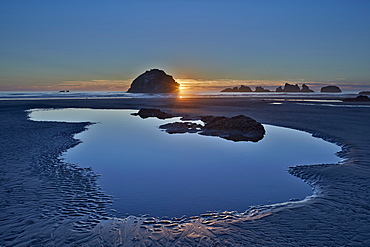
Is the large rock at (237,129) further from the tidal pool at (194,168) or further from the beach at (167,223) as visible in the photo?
the beach at (167,223)

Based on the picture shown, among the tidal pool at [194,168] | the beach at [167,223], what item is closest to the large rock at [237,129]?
the tidal pool at [194,168]

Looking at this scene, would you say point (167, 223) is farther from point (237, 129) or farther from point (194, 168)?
point (237, 129)

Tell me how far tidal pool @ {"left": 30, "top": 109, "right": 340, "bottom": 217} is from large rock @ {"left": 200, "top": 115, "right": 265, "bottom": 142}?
1071 millimetres

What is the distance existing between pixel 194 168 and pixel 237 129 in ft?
30.2

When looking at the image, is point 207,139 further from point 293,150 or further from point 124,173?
point 124,173

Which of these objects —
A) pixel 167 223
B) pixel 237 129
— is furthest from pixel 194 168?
pixel 237 129

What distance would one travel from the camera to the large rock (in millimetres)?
17425

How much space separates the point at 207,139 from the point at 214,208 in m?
10.0

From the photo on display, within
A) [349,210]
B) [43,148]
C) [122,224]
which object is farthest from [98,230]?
[43,148]

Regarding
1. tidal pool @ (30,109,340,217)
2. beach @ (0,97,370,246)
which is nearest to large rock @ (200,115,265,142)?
tidal pool @ (30,109,340,217)

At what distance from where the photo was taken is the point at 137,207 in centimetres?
661

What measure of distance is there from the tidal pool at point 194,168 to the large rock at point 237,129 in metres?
1.07

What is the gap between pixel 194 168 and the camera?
10195 mm

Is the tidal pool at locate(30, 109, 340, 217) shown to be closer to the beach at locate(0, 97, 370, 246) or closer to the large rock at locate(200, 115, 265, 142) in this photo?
the beach at locate(0, 97, 370, 246)
